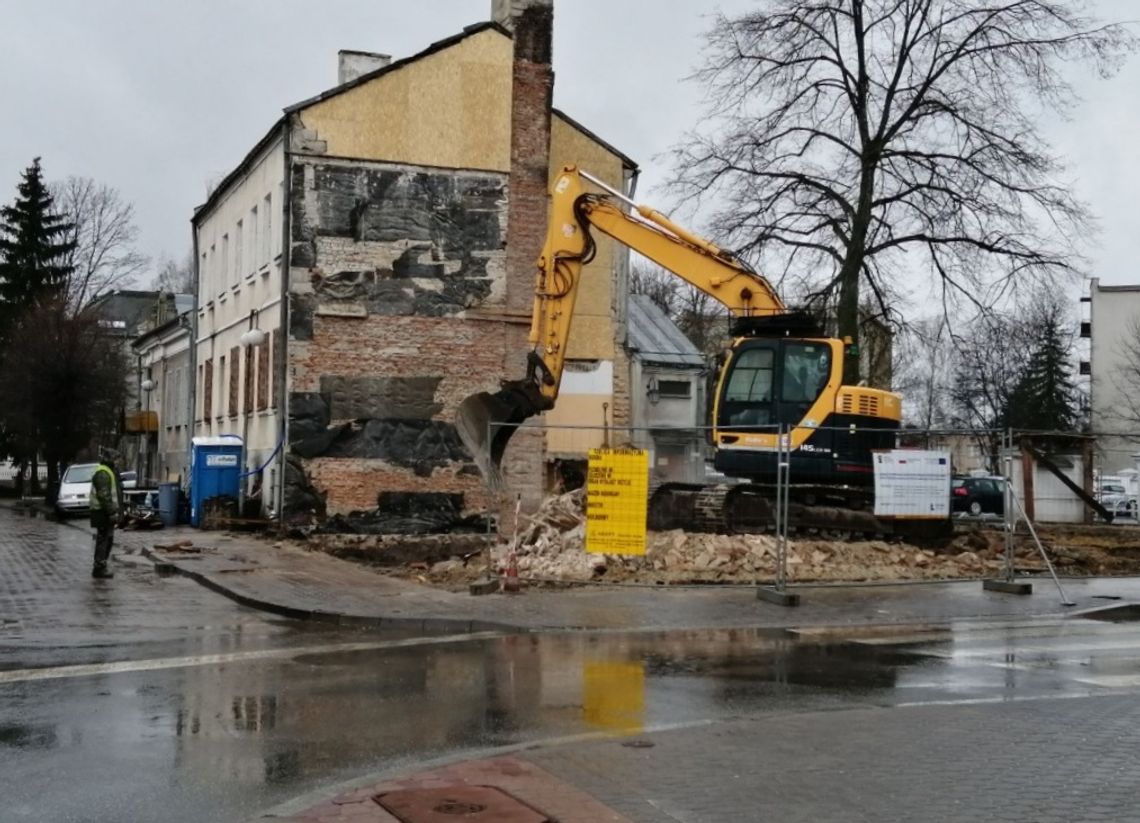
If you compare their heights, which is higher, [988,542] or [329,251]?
[329,251]

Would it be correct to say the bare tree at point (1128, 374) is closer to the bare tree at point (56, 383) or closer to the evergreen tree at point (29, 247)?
the bare tree at point (56, 383)

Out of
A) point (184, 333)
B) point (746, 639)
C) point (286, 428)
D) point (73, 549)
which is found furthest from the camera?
point (184, 333)

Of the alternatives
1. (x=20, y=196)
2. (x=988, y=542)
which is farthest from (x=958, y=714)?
(x=20, y=196)

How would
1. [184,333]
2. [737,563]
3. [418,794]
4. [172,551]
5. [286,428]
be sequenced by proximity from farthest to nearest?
[184,333] < [286,428] < [172,551] < [737,563] < [418,794]

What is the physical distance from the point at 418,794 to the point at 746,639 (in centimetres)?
719

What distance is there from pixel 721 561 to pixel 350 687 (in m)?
9.58

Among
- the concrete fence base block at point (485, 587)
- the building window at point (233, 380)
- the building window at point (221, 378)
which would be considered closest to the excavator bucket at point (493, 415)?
the concrete fence base block at point (485, 587)

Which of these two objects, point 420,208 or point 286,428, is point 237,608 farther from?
point 420,208

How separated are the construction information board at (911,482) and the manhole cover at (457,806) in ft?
41.0

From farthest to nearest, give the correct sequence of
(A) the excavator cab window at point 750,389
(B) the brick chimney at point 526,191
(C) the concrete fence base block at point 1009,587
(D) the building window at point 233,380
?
(D) the building window at point 233,380 < (B) the brick chimney at point 526,191 < (A) the excavator cab window at point 750,389 < (C) the concrete fence base block at point 1009,587

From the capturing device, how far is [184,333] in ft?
148

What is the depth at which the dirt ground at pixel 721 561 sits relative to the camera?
1852 centimetres

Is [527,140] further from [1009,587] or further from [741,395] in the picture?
[1009,587]

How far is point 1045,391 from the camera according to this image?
235ft
